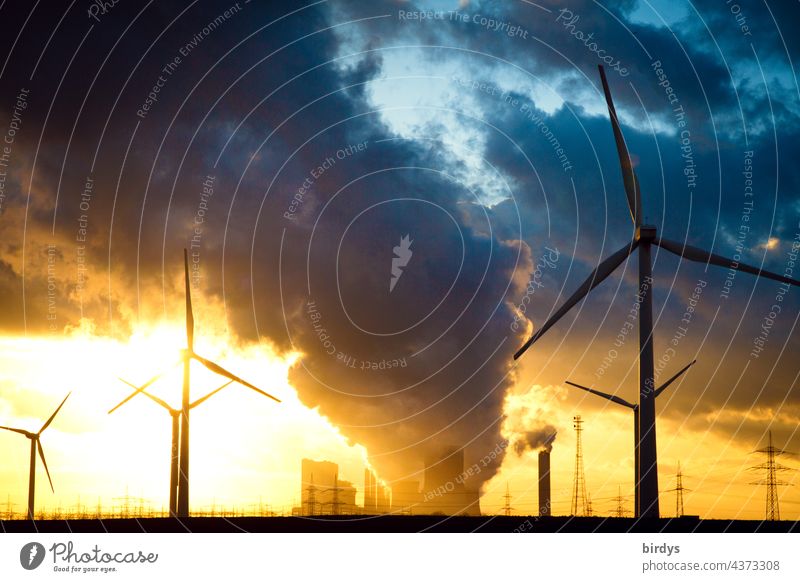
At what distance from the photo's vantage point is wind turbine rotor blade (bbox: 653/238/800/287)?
77.1 meters

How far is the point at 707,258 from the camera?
278 ft

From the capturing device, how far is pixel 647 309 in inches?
3275

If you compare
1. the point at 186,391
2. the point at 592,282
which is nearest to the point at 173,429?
the point at 186,391

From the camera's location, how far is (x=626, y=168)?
282ft

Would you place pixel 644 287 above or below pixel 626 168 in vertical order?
below

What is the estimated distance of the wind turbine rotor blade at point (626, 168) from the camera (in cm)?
8112

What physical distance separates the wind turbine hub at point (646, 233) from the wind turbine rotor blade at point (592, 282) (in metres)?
0.63

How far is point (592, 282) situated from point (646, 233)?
30.3 ft

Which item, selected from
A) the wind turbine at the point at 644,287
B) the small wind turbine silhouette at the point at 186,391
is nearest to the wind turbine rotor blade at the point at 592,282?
the wind turbine at the point at 644,287

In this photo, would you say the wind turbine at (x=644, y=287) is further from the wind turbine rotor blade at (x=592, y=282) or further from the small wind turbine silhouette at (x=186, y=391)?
the small wind turbine silhouette at (x=186, y=391)

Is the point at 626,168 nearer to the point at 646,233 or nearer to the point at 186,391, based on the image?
the point at 646,233
